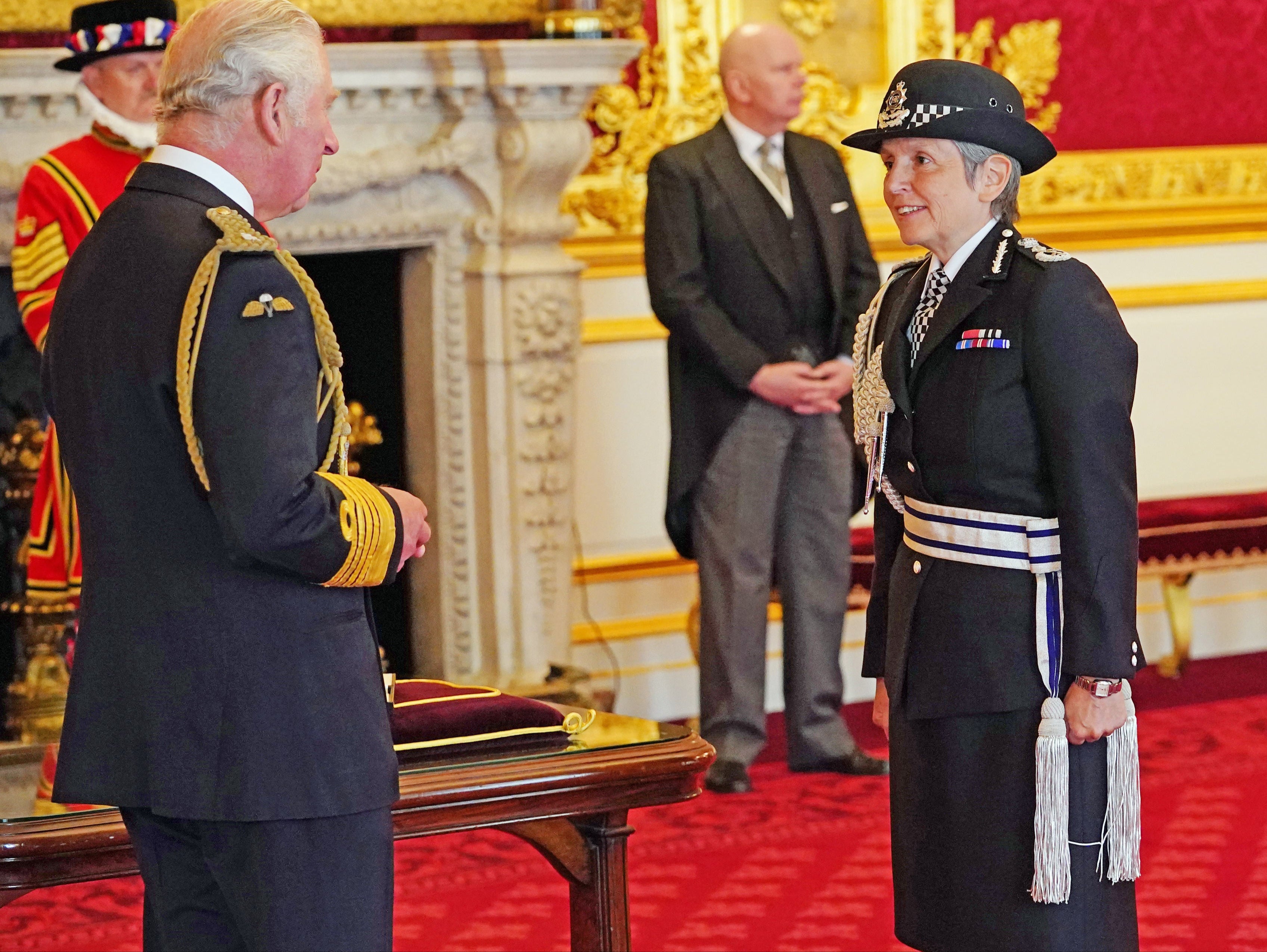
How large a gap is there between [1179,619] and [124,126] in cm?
358

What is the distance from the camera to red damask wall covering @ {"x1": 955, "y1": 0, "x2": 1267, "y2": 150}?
6.10 m

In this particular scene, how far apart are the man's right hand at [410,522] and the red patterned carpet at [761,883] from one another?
171 centimetres

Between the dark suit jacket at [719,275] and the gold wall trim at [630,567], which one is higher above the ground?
the dark suit jacket at [719,275]

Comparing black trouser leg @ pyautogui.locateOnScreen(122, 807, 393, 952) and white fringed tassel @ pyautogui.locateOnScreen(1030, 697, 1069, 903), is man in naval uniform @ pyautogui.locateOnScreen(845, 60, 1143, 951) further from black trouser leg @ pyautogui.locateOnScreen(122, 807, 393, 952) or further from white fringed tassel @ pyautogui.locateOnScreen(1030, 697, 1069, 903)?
black trouser leg @ pyautogui.locateOnScreen(122, 807, 393, 952)

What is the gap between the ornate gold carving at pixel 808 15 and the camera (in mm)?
5730

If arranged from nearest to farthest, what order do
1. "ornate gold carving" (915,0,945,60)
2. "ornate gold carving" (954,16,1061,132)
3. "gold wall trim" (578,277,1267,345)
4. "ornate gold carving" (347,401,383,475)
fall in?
"ornate gold carving" (347,401,383,475)
"gold wall trim" (578,277,1267,345)
"ornate gold carving" (915,0,945,60)
"ornate gold carving" (954,16,1061,132)

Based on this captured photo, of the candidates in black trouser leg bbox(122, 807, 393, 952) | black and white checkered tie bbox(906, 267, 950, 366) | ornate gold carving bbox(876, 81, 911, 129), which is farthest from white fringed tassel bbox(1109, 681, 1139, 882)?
black trouser leg bbox(122, 807, 393, 952)

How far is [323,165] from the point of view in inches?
190

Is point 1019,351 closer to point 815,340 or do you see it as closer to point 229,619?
point 229,619

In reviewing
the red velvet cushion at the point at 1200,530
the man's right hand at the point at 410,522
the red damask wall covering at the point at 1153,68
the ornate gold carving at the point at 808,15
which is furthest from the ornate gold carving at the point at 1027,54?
the man's right hand at the point at 410,522

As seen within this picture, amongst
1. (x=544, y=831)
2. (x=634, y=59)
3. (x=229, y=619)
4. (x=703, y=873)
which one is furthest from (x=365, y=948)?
(x=634, y=59)

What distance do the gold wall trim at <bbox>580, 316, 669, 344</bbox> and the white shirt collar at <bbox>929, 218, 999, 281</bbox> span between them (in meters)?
3.00

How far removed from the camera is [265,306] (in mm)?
1862

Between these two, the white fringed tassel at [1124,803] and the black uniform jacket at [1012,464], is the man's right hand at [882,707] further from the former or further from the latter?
the white fringed tassel at [1124,803]
